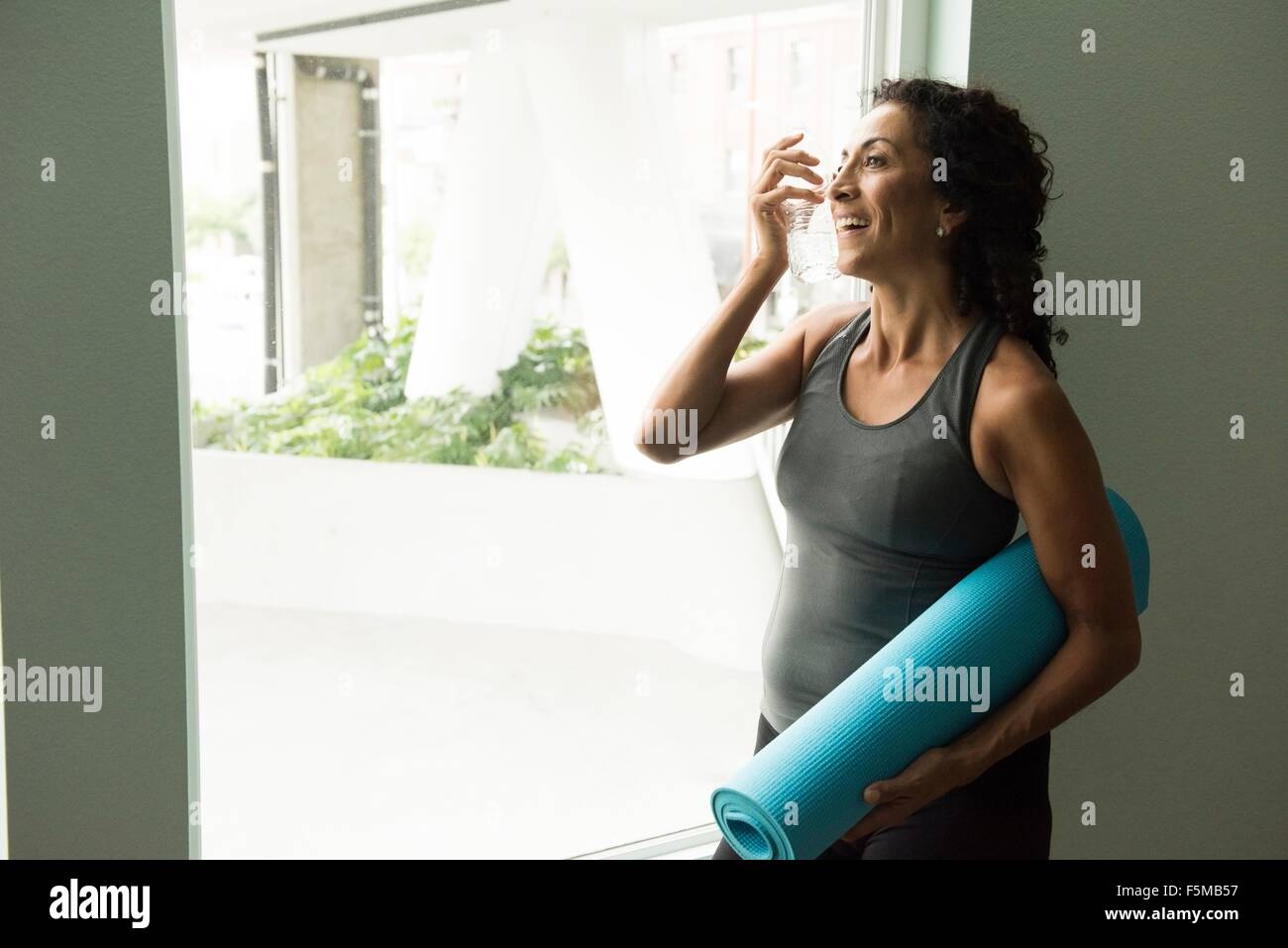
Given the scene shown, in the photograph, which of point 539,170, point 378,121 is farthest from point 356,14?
point 539,170

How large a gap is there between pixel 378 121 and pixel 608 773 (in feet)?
6.05

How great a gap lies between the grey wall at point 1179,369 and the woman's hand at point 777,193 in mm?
456

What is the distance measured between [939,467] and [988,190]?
35 centimetres

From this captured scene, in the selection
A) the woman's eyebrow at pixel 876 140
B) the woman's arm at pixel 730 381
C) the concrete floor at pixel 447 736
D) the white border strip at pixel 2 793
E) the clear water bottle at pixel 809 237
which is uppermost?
the woman's eyebrow at pixel 876 140

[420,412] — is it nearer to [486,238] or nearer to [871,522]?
[486,238]

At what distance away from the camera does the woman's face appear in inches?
55.1

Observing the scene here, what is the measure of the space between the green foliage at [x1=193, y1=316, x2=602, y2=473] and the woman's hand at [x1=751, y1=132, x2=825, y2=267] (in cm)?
116

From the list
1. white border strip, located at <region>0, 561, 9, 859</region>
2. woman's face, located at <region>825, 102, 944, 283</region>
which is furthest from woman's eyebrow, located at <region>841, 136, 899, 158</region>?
white border strip, located at <region>0, 561, 9, 859</region>

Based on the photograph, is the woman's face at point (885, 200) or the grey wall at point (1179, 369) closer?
the woman's face at point (885, 200)

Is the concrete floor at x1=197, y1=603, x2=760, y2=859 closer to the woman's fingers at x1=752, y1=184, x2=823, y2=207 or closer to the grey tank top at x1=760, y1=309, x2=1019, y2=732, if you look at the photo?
the grey tank top at x1=760, y1=309, x2=1019, y2=732

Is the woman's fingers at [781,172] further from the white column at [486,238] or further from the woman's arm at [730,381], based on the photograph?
the white column at [486,238]

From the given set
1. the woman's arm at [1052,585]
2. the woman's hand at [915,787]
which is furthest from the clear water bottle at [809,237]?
the woman's hand at [915,787]

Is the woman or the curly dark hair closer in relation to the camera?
the woman

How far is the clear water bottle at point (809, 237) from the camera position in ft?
5.14
